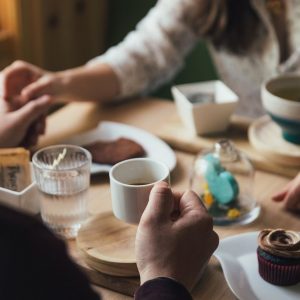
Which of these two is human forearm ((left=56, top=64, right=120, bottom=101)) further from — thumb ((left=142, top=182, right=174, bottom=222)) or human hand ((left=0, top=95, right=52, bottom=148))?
thumb ((left=142, top=182, right=174, bottom=222))

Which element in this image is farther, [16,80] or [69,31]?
[69,31]

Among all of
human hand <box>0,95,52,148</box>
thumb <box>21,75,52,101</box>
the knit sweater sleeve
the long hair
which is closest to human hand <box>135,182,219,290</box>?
human hand <box>0,95,52,148</box>

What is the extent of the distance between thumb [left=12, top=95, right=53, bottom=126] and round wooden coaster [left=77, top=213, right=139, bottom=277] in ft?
1.04

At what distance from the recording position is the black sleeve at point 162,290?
765 millimetres

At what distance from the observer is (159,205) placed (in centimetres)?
85

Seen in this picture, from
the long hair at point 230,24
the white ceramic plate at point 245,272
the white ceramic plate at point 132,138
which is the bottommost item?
the white ceramic plate at point 245,272

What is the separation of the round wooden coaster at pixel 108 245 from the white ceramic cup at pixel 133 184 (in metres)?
0.03

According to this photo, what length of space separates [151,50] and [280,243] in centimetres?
81

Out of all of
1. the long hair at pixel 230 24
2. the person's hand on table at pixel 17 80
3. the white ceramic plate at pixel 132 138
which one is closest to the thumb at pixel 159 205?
the white ceramic plate at pixel 132 138

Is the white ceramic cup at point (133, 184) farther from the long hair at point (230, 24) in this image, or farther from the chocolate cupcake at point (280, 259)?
the long hair at point (230, 24)

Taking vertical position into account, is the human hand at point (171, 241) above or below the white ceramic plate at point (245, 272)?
above

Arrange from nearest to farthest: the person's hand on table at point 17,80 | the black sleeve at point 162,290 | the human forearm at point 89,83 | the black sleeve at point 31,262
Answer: the black sleeve at point 31,262 → the black sleeve at point 162,290 → the person's hand on table at point 17,80 → the human forearm at point 89,83

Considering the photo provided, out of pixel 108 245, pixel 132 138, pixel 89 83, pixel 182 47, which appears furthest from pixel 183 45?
pixel 108 245

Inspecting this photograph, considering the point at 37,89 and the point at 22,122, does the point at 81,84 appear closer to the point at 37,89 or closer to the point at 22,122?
the point at 37,89
